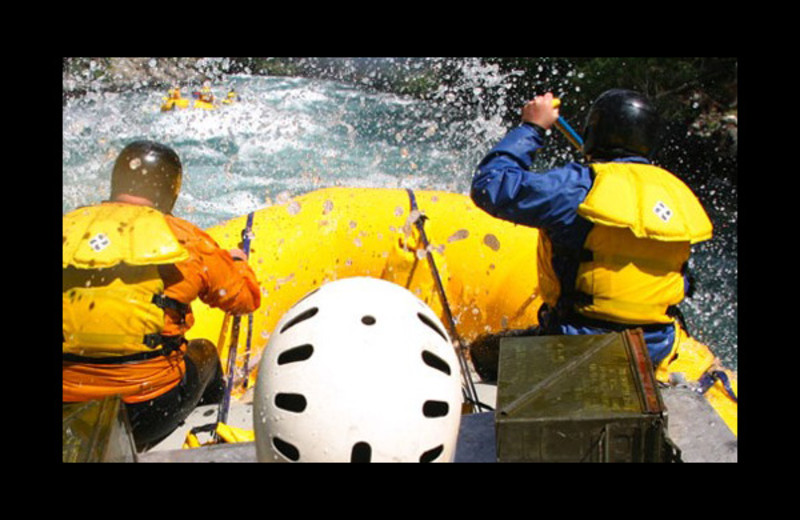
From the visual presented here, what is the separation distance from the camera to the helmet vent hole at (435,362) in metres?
2.03

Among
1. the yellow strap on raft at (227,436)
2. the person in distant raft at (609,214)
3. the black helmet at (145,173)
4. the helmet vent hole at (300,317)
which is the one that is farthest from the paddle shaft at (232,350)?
the person in distant raft at (609,214)

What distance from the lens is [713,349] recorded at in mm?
5824

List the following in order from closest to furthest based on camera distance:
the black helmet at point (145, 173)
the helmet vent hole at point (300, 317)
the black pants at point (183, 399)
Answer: the helmet vent hole at point (300, 317), the black helmet at point (145, 173), the black pants at point (183, 399)

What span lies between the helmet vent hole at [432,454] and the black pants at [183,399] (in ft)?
5.75

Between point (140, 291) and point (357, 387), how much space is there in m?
1.52

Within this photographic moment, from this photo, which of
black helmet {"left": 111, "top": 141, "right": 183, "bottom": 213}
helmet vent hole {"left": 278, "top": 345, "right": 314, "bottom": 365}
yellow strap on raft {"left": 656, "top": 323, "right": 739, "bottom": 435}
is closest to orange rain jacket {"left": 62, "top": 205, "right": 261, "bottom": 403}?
black helmet {"left": 111, "top": 141, "right": 183, "bottom": 213}

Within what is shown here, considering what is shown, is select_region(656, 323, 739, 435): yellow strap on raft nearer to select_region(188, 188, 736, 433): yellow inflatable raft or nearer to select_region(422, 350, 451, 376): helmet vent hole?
select_region(188, 188, 736, 433): yellow inflatable raft

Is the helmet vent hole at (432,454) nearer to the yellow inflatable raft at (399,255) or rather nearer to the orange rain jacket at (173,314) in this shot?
the orange rain jacket at (173,314)

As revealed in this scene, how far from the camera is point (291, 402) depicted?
6.35 feet

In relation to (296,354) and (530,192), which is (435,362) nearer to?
(296,354)

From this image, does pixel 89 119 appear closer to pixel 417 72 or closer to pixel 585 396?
pixel 417 72

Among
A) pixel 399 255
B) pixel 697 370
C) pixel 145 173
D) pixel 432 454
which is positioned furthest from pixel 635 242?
pixel 145 173

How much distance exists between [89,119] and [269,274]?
10.8 metres

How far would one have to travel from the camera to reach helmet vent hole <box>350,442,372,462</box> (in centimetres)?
186
